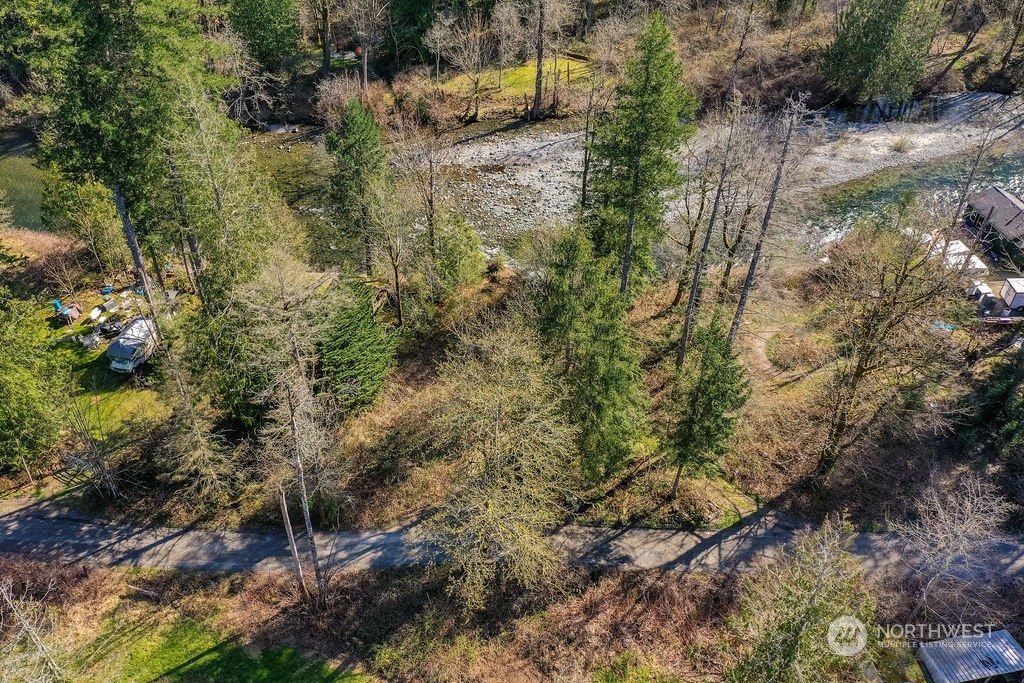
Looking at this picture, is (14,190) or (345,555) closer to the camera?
(345,555)

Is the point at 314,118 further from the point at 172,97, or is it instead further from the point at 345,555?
the point at 345,555

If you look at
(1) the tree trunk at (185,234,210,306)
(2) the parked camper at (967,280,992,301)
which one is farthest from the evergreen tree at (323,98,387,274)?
(2) the parked camper at (967,280,992,301)

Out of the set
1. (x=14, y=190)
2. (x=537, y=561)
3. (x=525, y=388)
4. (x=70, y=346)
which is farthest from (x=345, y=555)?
(x=14, y=190)

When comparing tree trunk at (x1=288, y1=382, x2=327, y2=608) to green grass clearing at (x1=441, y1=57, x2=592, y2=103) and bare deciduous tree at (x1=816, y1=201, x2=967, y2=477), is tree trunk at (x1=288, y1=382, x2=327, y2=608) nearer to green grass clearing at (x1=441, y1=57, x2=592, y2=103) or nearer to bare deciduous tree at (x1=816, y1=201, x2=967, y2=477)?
bare deciduous tree at (x1=816, y1=201, x2=967, y2=477)

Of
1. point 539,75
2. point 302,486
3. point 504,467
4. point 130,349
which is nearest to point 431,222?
point 130,349

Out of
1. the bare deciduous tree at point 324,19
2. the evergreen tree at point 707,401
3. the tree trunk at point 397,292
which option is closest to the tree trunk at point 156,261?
the tree trunk at point 397,292

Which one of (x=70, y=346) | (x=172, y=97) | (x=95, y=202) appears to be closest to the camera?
(x=172, y=97)

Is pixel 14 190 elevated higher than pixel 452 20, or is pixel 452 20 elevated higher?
pixel 452 20
